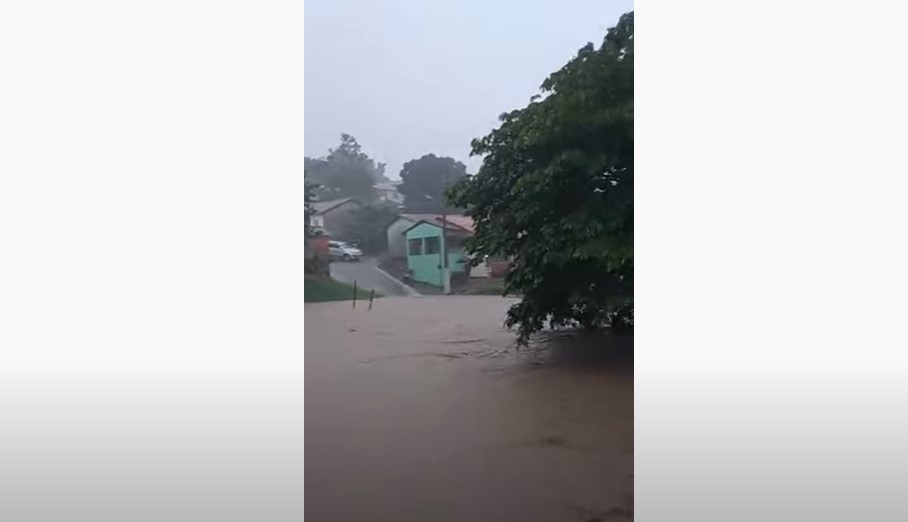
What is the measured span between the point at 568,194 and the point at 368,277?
0.76 meters

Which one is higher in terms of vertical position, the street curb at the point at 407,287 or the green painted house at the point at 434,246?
the green painted house at the point at 434,246

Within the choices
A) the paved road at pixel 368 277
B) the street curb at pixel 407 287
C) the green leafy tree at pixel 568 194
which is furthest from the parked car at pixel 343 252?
the green leafy tree at pixel 568 194

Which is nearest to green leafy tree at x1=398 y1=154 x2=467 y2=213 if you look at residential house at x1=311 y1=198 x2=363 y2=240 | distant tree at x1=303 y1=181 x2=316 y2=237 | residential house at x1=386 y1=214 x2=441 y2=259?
residential house at x1=386 y1=214 x2=441 y2=259

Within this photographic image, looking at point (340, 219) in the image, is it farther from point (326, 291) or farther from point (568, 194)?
point (568, 194)

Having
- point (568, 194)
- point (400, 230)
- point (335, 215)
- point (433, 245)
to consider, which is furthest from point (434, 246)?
point (568, 194)

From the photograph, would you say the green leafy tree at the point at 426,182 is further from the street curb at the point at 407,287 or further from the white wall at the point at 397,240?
the street curb at the point at 407,287

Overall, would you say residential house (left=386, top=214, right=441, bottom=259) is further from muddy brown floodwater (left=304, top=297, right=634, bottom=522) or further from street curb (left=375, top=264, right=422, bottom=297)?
muddy brown floodwater (left=304, top=297, right=634, bottom=522)

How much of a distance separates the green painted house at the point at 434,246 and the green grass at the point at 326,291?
0.66 ft

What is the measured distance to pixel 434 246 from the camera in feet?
7.73

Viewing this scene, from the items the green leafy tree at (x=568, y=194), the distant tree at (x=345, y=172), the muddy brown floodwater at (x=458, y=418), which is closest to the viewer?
the muddy brown floodwater at (x=458, y=418)

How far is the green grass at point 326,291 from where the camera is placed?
2252 millimetres

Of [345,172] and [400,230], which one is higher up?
[345,172]
